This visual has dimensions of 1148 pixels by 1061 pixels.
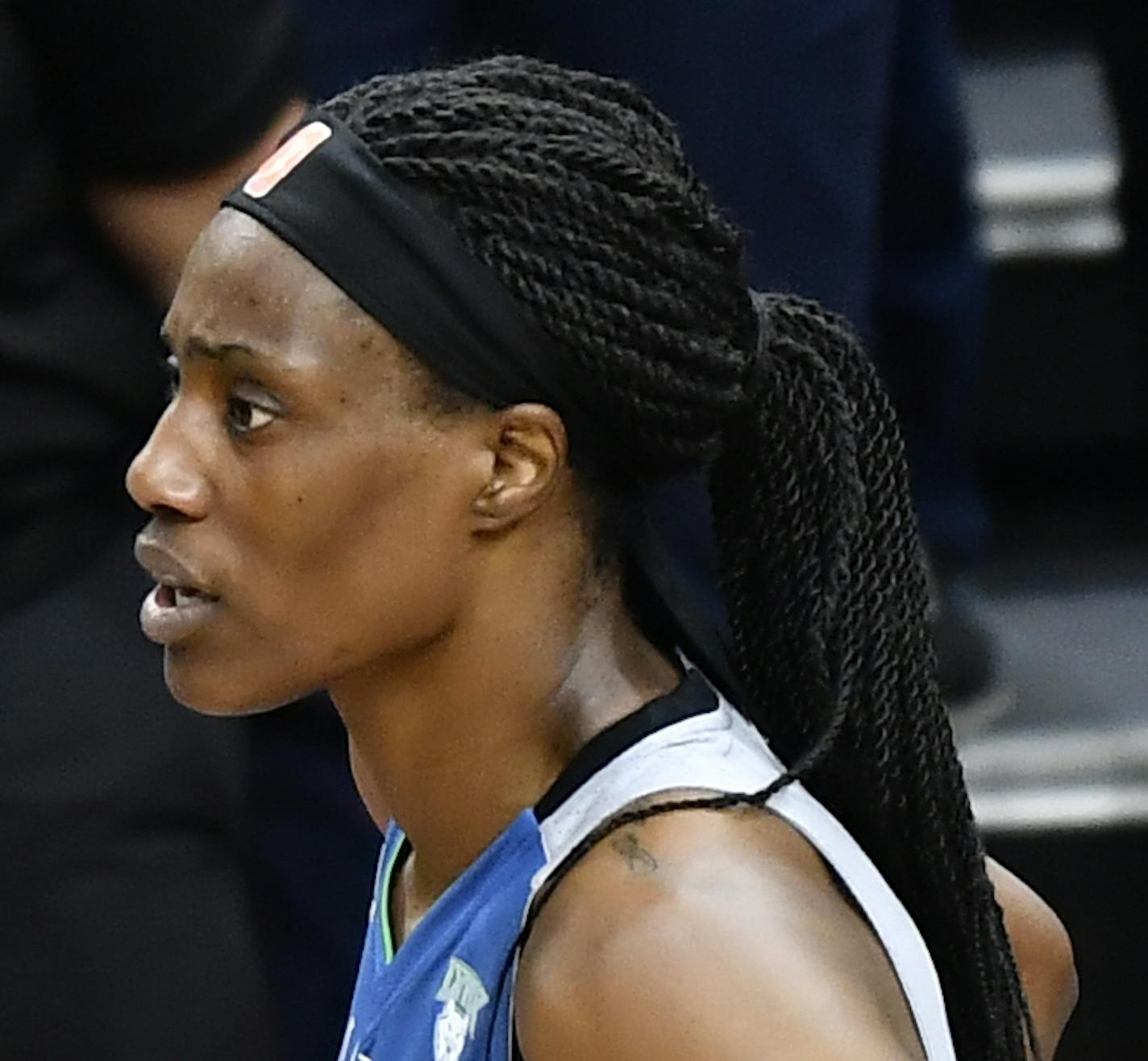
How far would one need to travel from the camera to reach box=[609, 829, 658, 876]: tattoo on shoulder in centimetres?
119

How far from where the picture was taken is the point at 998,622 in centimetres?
308

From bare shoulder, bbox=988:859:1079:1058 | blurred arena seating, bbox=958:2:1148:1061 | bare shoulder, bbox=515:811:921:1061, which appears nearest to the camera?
bare shoulder, bbox=515:811:921:1061

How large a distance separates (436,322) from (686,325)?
0.40 feet

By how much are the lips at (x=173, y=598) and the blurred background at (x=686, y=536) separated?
399mm

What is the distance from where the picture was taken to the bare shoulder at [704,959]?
3.65 ft

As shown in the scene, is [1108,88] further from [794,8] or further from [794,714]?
[794,714]

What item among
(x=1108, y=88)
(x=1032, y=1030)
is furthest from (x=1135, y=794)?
(x=1032, y=1030)

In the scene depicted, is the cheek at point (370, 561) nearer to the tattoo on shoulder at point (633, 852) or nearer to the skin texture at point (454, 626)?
the skin texture at point (454, 626)

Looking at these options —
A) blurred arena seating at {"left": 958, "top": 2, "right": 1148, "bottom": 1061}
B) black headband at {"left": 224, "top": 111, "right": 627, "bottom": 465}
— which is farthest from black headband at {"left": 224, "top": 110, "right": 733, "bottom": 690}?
blurred arena seating at {"left": 958, "top": 2, "right": 1148, "bottom": 1061}

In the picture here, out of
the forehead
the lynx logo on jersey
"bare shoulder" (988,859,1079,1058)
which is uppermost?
the forehead

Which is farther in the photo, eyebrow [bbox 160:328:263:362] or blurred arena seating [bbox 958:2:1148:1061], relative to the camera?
blurred arena seating [bbox 958:2:1148:1061]

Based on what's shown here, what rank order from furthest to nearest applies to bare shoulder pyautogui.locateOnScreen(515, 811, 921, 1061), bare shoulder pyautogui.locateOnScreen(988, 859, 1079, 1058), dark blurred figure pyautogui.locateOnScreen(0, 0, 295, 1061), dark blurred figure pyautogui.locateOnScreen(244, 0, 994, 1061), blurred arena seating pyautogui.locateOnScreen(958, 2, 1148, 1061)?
1. blurred arena seating pyautogui.locateOnScreen(958, 2, 1148, 1061)
2. dark blurred figure pyautogui.locateOnScreen(244, 0, 994, 1061)
3. dark blurred figure pyautogui.locateOnScreen(0, 0, 295, 1061)
4. bare shoulder pyautogui.locateOnScreen(988, 859, 1079, 1058)
5. bare shoulder pyautogui.locateOnScreen(515, 811, 921, 1061)

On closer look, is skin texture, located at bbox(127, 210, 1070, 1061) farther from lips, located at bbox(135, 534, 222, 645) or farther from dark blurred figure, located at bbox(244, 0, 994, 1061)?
dark blurred figure, located at bbox(244, 0, 994, 1061)

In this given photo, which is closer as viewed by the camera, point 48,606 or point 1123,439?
point 48,606
